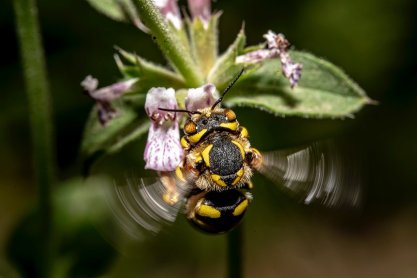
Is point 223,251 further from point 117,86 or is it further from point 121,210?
point 121,210

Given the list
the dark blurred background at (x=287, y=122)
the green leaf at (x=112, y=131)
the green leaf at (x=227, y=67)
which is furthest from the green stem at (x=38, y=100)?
the dark blurred background at (x=287, y=122)

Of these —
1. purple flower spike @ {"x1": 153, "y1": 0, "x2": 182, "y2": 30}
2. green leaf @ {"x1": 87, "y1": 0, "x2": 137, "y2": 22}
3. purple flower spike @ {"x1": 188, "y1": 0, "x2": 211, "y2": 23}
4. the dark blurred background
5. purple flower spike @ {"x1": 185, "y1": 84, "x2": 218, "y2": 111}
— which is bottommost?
the dark blurred background

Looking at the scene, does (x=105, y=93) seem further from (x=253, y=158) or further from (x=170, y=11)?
(x=253, y=158)

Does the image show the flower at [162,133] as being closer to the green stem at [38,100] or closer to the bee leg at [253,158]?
the bee leg at [253,158]

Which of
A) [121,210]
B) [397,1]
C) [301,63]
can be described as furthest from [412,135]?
[121,210]

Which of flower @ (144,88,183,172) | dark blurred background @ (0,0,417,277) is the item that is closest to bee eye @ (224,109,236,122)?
flower @ (144,88,183,172)

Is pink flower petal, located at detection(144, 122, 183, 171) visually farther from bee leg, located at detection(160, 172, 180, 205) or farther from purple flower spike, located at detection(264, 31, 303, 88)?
purple flower spike, located at detection(264, 31, 303, 88)
